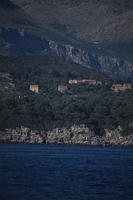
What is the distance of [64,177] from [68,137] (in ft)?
232

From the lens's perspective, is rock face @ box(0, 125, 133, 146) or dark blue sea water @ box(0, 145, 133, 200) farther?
rock face @ box(0, 125, 133, 146)

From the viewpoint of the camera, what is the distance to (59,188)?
230ft

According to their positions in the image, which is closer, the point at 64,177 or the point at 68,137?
the point at 64,177

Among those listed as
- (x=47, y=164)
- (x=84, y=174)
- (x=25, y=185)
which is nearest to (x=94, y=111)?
(x=47, y=164)

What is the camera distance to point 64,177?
78375mm

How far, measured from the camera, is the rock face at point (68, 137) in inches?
5827

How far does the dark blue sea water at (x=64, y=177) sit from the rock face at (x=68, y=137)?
1392 inches

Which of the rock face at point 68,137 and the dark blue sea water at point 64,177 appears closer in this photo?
the dark blue sea water at point 64,177

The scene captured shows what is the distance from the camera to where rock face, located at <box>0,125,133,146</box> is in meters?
148

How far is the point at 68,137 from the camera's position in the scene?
149 metres

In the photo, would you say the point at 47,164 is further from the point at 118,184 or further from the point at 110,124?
the point at 110,124

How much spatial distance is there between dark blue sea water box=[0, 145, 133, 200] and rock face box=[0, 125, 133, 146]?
35347 millimetres

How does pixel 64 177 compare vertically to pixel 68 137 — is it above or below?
below

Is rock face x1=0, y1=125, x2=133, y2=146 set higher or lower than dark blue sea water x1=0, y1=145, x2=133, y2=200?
higher
